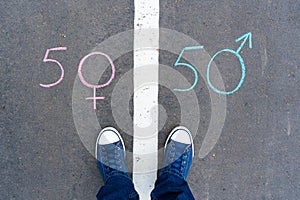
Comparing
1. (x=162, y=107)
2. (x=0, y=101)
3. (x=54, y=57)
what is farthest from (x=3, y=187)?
(x=162, y=107)

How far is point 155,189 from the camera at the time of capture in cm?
236

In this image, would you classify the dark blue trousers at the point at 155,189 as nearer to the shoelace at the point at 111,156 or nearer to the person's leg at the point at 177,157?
the person's leg at the point at 177,157

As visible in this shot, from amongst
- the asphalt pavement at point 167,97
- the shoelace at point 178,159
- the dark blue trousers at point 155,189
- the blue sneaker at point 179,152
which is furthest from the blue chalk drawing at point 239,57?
the dark blue trousers at point 155,189

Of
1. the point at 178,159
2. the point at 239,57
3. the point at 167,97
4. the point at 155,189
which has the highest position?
the point at 239,57

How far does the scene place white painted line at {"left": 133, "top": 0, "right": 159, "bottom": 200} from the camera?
95.7 inches

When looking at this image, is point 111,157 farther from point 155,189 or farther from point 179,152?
point 179,152

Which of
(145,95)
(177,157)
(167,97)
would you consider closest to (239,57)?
(167,97)

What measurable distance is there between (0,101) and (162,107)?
4.37 ft

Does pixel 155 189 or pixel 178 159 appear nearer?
pixel 155 189

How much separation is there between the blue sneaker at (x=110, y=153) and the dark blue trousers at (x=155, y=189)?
8 centimetres

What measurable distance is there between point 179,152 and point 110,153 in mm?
584

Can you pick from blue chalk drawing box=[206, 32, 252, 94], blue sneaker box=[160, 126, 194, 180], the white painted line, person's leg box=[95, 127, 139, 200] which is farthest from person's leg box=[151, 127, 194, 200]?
blue chalk drawing box=[206, 32, 252, 94]

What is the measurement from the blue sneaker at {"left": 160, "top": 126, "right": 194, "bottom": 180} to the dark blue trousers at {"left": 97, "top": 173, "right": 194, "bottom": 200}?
86 mm

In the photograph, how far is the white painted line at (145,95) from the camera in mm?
2430
